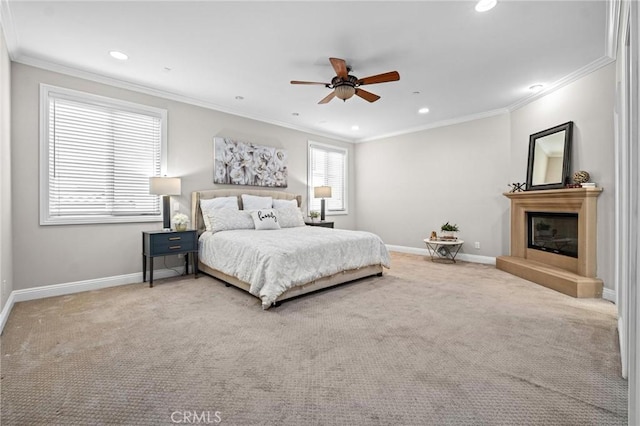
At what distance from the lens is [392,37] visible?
293 cm

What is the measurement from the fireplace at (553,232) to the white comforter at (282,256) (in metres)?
2.30

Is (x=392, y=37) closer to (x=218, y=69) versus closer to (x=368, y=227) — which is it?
(x=218, y=69)

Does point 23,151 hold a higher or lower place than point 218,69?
lower

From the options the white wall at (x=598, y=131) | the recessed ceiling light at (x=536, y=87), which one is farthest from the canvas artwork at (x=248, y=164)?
the white wall at (x=598, y=131)

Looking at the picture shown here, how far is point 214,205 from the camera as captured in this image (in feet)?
15.0

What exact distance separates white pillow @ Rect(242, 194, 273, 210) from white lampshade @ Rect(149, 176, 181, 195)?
44.8 inches

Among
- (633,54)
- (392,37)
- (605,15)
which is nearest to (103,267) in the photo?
(392,37)

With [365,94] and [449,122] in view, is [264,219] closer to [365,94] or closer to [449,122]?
Result: [365,94]

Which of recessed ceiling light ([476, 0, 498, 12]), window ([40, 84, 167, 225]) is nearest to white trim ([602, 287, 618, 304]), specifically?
recessed ceiling light ([476, 0, 498, 12])

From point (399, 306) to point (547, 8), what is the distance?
2.94 m

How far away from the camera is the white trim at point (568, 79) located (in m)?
3.42

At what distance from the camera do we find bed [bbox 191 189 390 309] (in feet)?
10.2

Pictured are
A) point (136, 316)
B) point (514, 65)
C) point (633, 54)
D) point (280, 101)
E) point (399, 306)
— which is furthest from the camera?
point (280, 101)

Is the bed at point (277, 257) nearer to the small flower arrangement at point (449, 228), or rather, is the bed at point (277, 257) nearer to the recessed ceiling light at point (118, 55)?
the small flower arrangement at point (449, 228)
